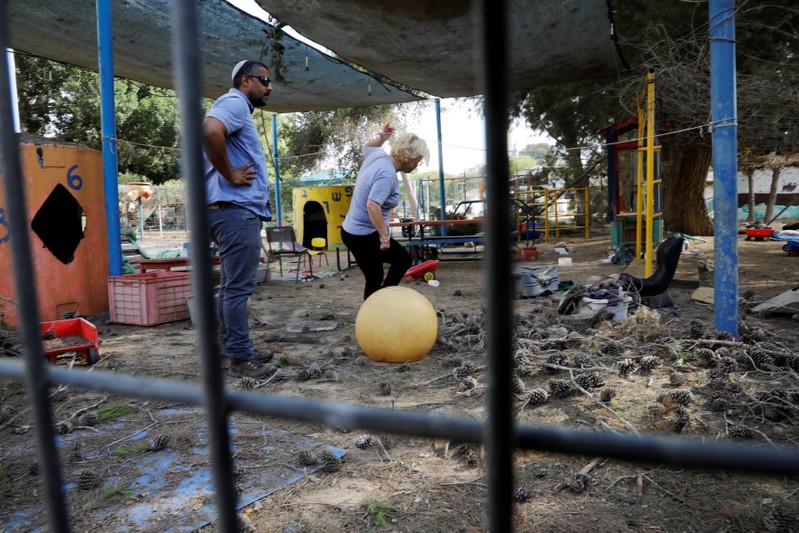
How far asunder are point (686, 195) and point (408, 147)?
10546 millimetres

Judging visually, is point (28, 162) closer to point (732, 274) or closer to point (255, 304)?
point (255, 304)

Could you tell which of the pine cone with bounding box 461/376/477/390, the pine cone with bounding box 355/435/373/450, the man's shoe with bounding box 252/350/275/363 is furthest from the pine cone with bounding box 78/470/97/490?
the pine cone with bounding box 461/376/477/390

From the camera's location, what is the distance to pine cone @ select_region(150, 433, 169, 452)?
2.42 m

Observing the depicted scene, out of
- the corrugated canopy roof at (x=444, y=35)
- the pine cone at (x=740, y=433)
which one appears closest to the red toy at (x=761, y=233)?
the corrugated canopy roof at (x=444, y=35)

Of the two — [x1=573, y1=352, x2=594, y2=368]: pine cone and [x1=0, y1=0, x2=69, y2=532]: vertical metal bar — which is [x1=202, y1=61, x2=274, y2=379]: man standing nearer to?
[x1=573, y1=352, x2=594, y2=368]: pine cone

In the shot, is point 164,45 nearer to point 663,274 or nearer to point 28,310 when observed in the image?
point 663,274

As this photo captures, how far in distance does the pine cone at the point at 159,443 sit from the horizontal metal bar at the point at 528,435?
1.95 metres

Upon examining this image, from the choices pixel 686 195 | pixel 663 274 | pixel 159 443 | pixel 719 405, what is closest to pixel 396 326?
pixel 159 443

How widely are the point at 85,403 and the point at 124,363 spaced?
887mm

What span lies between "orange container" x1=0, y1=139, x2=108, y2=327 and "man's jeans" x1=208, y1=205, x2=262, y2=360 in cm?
278

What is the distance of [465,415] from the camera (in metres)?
2.75

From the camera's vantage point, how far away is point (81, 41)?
253 inches

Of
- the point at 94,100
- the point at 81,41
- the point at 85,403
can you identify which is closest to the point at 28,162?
the point at 81,41

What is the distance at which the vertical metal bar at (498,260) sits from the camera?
450 mm
